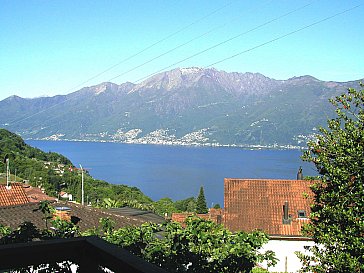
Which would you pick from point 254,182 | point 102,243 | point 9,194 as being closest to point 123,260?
point 102,243

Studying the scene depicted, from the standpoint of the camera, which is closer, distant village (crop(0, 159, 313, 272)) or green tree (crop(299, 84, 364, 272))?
green tree (crop(299, 84, 364, 272))

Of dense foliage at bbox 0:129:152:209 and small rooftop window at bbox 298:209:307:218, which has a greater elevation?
dense foliage at bbox 0:129:152:209

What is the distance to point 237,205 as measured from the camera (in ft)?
51.7

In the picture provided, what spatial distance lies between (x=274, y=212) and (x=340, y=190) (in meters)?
9.33

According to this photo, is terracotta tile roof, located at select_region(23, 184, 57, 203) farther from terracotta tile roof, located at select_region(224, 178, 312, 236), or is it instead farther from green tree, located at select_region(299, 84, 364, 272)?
green tree, located at select_region(299, 84, 364, 272)

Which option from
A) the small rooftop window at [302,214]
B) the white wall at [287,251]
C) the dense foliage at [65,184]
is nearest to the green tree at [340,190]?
the white wall at [287,251]

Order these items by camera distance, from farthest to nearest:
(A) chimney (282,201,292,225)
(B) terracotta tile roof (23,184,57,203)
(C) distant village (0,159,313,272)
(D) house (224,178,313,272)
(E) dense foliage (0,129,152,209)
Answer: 1. (E) dense foliage (0,129,152,209)
2. (B) terracotta tile roof (23,184,57,203)
3. (A) chimney (282,201,292,225)
4. (D) house (224,178,313,272)
5. (C) distant village (0,159,313,272)

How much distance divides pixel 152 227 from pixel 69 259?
3.12 metres

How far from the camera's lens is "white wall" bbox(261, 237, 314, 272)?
44.9 feet

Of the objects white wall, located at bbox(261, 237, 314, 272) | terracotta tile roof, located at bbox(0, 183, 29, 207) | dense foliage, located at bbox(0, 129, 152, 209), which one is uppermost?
dense foliage, located at bbox(0, 129, 152, 209)

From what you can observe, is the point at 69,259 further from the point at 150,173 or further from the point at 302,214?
the point at 150,173

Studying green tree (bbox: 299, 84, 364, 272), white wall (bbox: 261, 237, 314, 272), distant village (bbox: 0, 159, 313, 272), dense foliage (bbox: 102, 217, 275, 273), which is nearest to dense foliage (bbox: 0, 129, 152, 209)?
distant village (bbox: 0, 159, 313, 272)

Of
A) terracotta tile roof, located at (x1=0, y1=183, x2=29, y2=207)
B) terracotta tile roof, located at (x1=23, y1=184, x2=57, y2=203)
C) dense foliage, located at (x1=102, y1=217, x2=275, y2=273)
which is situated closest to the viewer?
dense foliage, located at (x1=102, y1=217, x2=275, y2=273)

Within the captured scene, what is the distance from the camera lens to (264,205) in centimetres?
1566
